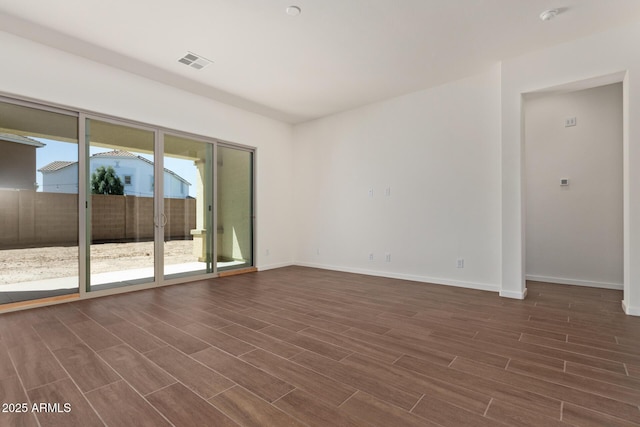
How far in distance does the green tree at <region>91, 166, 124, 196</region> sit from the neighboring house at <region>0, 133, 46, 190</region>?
0.57 m

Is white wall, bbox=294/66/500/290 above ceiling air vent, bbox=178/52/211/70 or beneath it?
beneath

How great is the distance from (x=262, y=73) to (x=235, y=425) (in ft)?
13.2

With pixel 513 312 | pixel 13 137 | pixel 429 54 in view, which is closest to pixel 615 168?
pixel 513 312

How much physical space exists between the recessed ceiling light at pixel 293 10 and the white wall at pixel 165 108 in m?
2.53

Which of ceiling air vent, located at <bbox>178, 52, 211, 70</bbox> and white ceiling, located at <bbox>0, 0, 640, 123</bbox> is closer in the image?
white ceiling, located at <bbox>0, 0, 640, 123</bbox>

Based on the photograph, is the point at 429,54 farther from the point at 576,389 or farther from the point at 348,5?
the point at 576,389

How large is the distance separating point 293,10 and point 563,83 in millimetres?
3102

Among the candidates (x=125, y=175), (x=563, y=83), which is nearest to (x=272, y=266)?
(x=125, y=175)

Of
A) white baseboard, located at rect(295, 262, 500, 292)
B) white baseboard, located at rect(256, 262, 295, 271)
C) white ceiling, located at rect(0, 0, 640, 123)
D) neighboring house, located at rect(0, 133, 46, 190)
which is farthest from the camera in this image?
white baseboard, located at rect(256, 262, 295, 271)

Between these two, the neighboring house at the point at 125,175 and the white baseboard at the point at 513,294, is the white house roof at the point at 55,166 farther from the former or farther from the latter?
the white baseboard at the point at 513,294

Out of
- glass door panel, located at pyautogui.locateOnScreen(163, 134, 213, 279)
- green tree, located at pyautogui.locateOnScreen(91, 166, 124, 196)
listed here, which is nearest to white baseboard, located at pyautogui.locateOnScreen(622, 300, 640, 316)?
glass door panel, located at pyautogui.locateOnScreen(163, 134, 213, 279)

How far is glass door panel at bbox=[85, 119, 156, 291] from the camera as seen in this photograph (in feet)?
12.8

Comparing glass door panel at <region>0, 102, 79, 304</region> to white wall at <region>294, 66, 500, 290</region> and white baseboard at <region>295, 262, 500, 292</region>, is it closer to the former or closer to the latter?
white wall at <region>294, 66, 500, 290</region>

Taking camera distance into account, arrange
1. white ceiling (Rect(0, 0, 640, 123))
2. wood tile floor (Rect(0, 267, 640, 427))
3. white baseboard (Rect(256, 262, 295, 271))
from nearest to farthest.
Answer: wood tile floor (Rect(0, 267, 640, 427)) → white ceiling (Rect(0, 0, 640, 123)) → white baseboard (Rect(256, 262, 295, 271))
